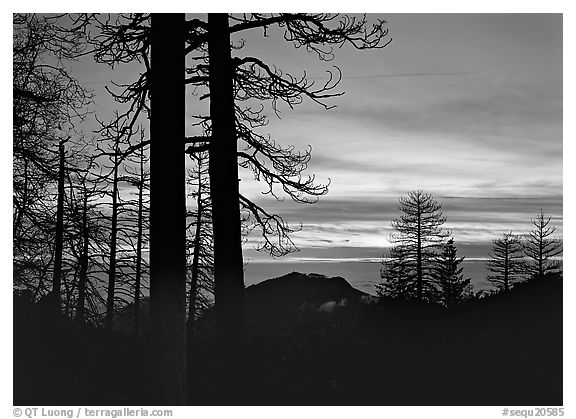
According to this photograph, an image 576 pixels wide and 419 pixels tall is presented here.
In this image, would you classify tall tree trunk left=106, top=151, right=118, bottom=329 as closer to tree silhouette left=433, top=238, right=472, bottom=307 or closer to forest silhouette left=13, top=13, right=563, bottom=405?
forest silhouette left=13, top=13, right=563, bottom=405

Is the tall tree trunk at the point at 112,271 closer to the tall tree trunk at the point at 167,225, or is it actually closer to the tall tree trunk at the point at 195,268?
the tall tree trunk at the point at 195,268

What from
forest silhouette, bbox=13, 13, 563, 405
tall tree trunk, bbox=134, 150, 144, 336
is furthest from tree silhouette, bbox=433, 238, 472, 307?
tall tree trunk, bbox=134, 150, 144, 336

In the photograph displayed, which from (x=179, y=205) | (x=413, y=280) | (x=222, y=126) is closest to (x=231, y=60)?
(x=222, y=126)

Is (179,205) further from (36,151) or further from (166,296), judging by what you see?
(36,151)

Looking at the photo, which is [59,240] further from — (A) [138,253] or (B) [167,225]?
(B) [167,225]

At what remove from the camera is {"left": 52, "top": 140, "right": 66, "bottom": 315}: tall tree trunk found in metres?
12.0

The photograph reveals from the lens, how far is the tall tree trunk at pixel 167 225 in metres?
7.23

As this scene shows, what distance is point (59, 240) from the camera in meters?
12.4

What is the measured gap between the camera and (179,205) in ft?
23.9

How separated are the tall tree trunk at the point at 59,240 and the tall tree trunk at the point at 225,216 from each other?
3.50 meters

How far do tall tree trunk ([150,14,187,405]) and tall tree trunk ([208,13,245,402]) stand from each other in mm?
2633

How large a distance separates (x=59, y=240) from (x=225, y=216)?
4.21 meters

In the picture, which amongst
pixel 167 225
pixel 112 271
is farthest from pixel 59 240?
pixel 167 225

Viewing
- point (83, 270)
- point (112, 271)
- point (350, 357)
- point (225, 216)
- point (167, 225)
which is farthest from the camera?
point (112, 271)
